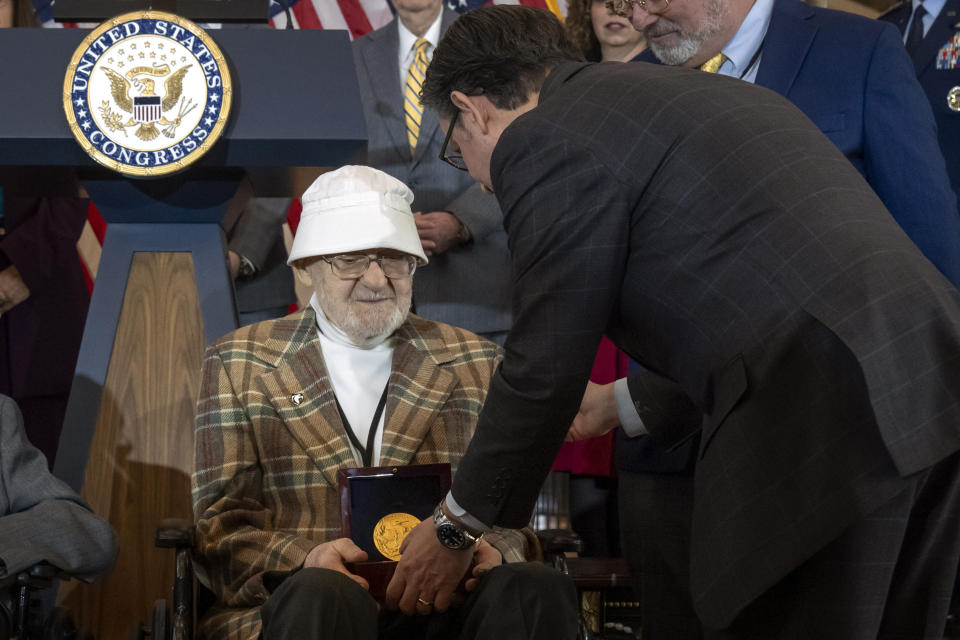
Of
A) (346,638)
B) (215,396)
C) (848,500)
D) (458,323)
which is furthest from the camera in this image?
(458,323)

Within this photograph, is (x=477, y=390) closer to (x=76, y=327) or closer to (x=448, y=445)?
(x=448, y=445)

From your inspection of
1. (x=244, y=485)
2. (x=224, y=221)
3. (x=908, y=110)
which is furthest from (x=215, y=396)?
(x=908, y=110)

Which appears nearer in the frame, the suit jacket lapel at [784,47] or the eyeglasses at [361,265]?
the suit jacket lapel at [784,47]

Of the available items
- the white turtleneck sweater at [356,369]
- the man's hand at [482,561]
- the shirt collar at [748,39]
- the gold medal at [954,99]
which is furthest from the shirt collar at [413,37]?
the man's hand at [482,561]

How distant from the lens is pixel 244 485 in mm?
2393

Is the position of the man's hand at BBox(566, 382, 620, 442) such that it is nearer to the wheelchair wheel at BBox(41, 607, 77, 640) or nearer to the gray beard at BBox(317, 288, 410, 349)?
the gray beard at BBox(317, 288, 410, 349)

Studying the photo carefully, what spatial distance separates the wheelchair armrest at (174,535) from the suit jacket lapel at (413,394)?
1.44 feet

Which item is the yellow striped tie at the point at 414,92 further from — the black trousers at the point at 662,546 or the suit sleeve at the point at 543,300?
the suit sleeve at the point at 543,300

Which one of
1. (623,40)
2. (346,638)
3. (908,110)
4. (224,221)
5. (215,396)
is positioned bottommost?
(346,638)

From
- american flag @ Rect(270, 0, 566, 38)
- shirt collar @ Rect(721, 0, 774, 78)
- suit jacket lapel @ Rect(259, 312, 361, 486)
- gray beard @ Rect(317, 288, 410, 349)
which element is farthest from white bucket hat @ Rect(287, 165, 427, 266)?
american flag @ Rect(270, 0, 566, 38)

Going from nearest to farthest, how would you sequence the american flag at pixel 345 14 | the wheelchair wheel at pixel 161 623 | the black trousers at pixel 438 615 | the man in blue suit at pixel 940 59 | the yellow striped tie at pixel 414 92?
the black trousers at pixel 438 615, the wheelchair wheel at pixel 161 623, the man in blue suit at pixel 940 59, the yellow striped tie at pixel 414 92, the american flag at pixel 345 14

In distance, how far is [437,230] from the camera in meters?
3.14

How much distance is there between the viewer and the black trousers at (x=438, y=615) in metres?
1.96

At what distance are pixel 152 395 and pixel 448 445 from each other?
0.78m
